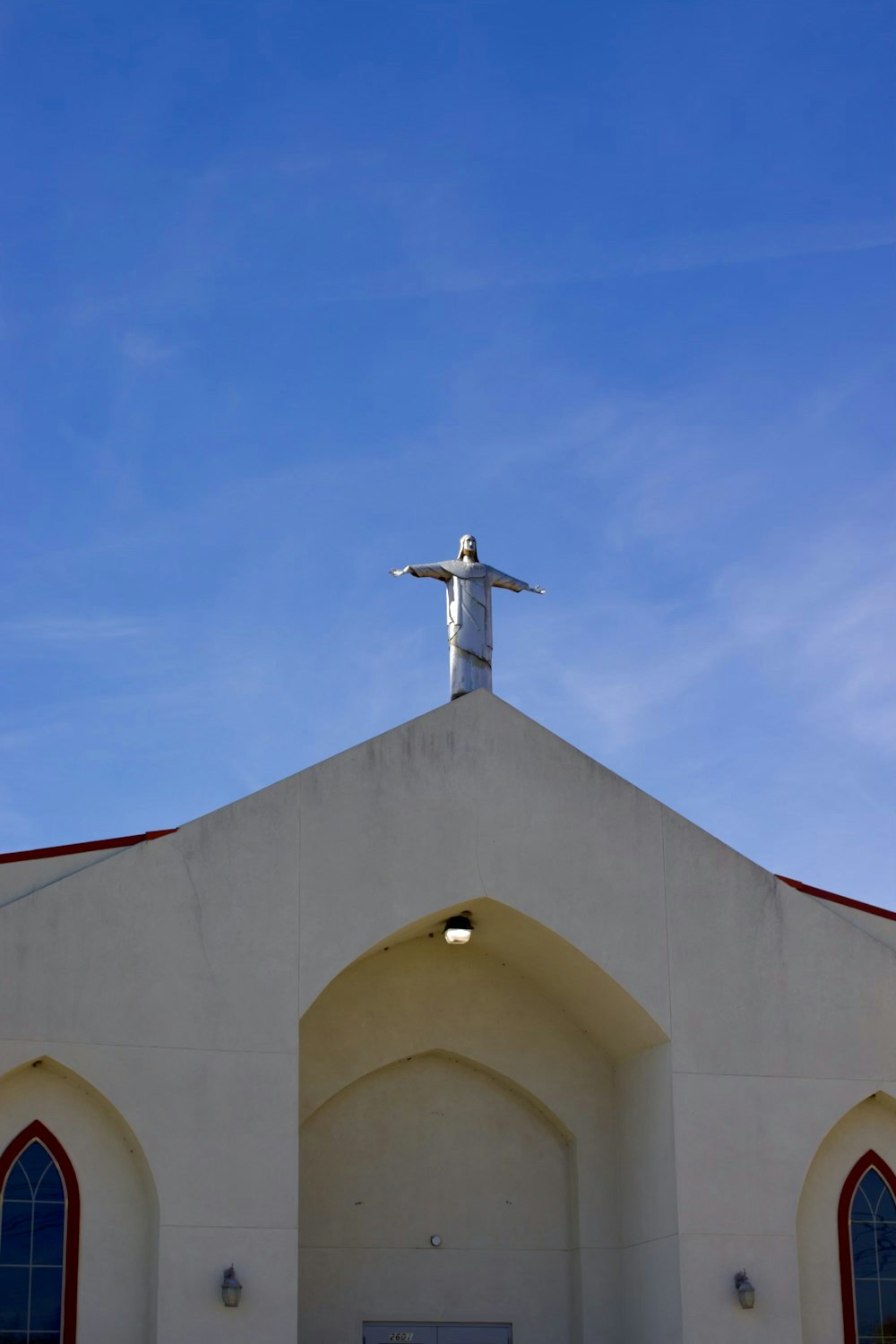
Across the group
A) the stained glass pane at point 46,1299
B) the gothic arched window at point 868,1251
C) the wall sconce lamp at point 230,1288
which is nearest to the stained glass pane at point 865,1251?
the gothic arched window at point 868,1251

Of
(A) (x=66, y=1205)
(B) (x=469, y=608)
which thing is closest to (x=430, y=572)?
(B) (x=469, y=608)

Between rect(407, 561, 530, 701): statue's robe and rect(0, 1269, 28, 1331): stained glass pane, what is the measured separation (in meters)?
6.93

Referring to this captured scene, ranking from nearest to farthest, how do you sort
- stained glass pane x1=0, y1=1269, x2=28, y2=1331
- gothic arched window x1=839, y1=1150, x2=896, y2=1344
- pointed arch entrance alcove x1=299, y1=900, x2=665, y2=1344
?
stained glass pane x1=0, y1=1269, x2=28, y2=1331 → gothic arched window x1=839, y1=1150, x2=896, y2=1344 → pointed arch entrance alcove x1=299, y1=900, x2=665, y2=1344

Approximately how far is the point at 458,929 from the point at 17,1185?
479 cm

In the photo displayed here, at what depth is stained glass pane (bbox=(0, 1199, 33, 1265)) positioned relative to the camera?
52.4 ft

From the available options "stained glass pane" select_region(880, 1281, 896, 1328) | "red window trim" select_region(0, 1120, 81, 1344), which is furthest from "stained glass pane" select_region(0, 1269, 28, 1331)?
"stained glass pane" select_region(880, 1281, 896, 1328)

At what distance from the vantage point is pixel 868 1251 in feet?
60.1

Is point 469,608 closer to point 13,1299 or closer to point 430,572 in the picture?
point 430,572

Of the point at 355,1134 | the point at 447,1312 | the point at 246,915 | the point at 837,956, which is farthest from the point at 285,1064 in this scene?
the point at 837,956

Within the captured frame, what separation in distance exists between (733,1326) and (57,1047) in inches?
264

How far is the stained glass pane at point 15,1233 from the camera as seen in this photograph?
1598 centimetres

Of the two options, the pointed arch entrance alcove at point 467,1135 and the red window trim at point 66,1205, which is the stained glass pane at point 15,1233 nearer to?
the red window trim at point 66,1205

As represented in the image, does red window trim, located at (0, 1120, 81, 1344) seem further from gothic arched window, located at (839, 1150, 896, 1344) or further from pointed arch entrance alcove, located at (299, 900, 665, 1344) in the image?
gothic arched window, located at (839, 1150, 896, 1344)

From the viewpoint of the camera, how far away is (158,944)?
1669 cm
